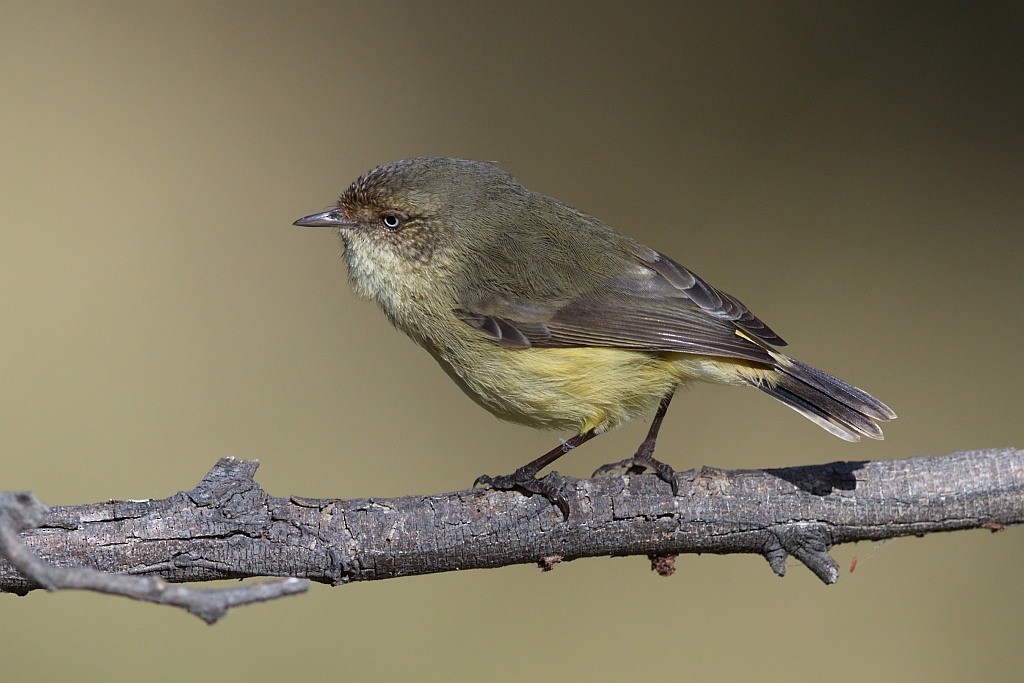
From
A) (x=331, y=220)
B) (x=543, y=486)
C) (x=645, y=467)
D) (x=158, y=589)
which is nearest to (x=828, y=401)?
(x=645, y=467)

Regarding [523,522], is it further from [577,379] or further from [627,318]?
[627,318]

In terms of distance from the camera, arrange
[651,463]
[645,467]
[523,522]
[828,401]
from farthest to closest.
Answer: [828,401], [645,467], [651,463], [523,522]

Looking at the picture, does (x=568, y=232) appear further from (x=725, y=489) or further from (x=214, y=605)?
(x=214, y=605)

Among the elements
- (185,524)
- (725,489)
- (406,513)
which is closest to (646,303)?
(725,489)

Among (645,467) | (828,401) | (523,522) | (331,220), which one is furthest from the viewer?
(331,220)

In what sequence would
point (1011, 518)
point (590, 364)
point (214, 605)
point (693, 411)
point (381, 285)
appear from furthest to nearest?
point (693, 411)
point (381, 285)
point (590, 364)
point (1011, 518)
point (214, 605)

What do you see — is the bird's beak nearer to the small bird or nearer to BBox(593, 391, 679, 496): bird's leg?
the small bird

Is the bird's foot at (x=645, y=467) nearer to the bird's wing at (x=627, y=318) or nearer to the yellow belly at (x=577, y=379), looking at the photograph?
the yellow belly at (x=577, y=379)
